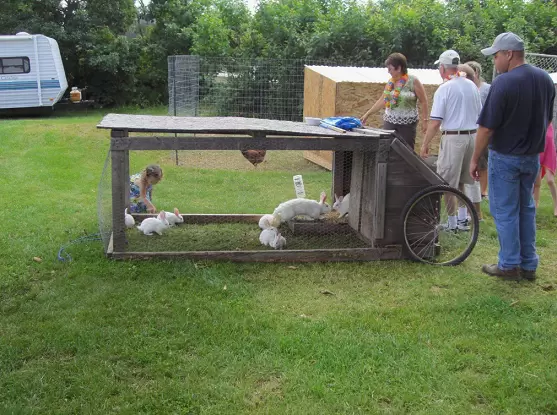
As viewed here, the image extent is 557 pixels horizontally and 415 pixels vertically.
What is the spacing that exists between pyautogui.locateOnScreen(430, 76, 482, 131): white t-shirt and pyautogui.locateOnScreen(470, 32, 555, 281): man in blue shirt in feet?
3.27

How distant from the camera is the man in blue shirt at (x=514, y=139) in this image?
15.5ft

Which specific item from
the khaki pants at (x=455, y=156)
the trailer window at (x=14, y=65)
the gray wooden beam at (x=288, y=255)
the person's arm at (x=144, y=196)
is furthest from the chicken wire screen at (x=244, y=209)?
the trailer window at (x=14, y=65)

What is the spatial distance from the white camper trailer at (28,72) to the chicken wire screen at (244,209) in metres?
10.2

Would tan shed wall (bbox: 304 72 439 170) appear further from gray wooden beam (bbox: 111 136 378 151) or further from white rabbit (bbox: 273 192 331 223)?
gray wooden beam (bbox: 111 136 378 151)

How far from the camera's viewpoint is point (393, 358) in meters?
3.64

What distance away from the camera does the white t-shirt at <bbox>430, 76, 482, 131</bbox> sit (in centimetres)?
593

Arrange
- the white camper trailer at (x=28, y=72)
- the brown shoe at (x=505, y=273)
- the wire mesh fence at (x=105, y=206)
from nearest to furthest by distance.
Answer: the brown shoe at (x=505, y=273), the wire mesh fence at (x=105, y=206), the white camper trailer at (x=28, y=72)

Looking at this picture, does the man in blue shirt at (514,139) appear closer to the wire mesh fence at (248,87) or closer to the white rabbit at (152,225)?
the white rabbit at (152,225)

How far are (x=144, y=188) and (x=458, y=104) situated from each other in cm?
336

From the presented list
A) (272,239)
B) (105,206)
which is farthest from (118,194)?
(272,239)

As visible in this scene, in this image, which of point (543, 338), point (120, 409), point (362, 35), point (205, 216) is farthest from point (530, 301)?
point (362, 35)

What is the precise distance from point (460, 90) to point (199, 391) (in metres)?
4.02

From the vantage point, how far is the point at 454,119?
5.98 m

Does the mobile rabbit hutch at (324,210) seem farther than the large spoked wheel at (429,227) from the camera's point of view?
No
